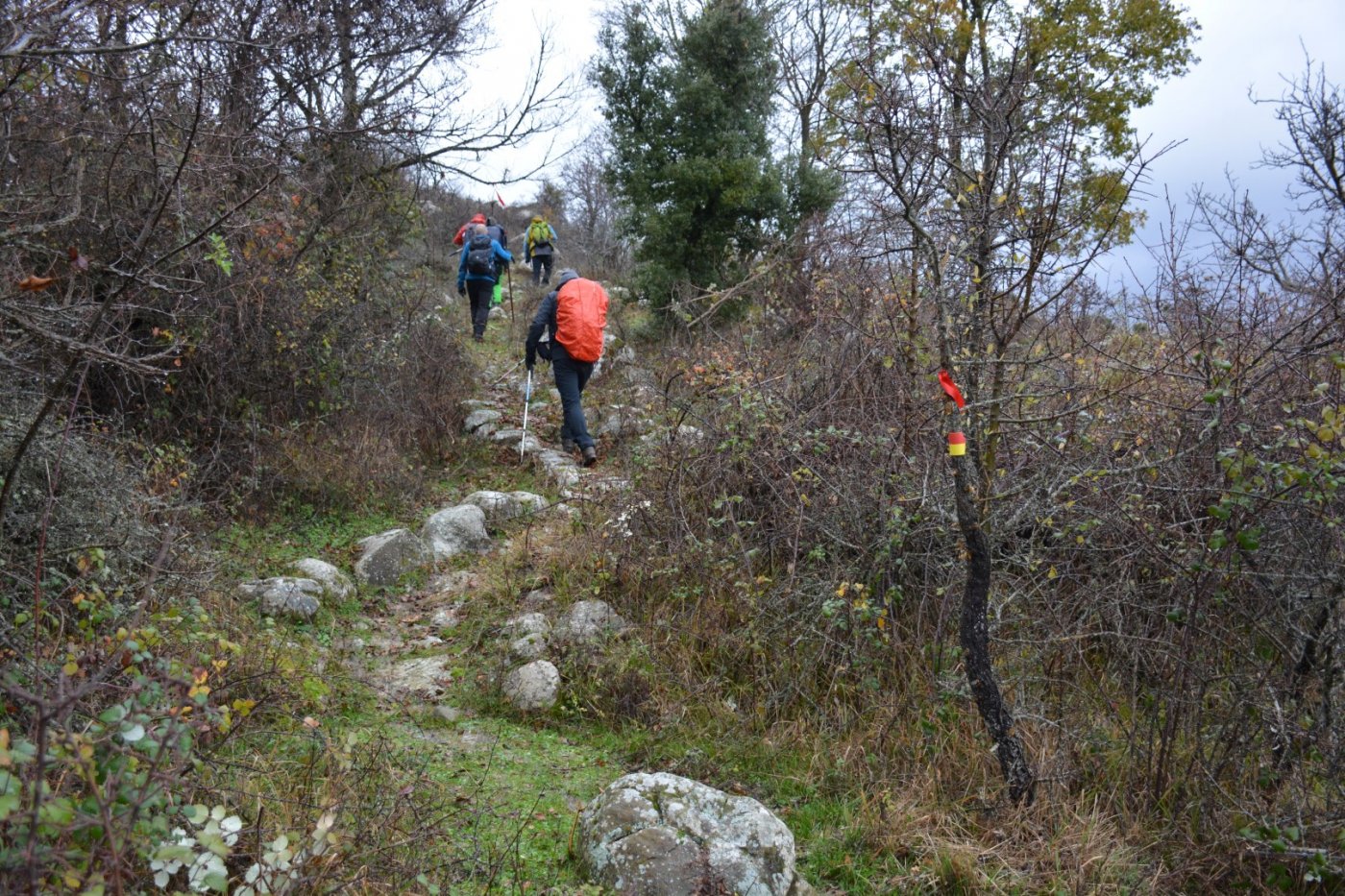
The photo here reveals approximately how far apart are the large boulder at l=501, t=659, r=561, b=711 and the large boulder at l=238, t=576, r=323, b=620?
4.86 feet

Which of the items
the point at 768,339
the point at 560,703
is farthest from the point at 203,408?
the point at 768,339

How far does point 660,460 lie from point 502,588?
5.08 feet

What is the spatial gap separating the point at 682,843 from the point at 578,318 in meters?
5.97

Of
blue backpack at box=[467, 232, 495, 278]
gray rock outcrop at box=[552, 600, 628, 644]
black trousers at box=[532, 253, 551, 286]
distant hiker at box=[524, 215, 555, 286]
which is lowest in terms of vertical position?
gray rock outcrop at box=[552, 600, 628, 644]

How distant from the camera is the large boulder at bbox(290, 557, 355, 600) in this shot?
20.1 ft

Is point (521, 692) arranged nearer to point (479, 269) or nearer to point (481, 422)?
point (481, 422)

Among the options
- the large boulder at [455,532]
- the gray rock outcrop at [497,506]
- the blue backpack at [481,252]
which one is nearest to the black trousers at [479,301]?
the blue backpack at [481,252]

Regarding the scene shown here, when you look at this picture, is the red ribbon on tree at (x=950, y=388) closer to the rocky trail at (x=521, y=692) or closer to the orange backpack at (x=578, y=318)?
the rocky trail at (x=521, y=692)

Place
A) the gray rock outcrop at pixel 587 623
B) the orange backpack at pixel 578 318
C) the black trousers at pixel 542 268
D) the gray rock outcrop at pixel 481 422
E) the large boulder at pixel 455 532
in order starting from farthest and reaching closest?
the black trousers at pixel 542 268, the gray rock outcrop at pixel 481 422, the orange backpack at pixel 578 318, the large boulder at pixel 455 532, the gray rock outcrop at pixel 587 623

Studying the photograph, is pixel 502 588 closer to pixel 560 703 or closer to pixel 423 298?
pixel 560 703

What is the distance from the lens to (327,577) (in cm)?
620

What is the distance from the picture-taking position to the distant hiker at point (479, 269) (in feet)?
41.0

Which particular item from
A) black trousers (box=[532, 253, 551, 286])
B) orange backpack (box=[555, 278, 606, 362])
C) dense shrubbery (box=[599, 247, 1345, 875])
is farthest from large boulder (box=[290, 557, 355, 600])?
black trousers (box=[532, 253, 551, 286])

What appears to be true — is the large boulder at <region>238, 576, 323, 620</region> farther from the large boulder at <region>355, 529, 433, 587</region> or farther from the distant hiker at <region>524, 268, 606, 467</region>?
the distant hiker at <region>524, 268, 606, 467</region>
